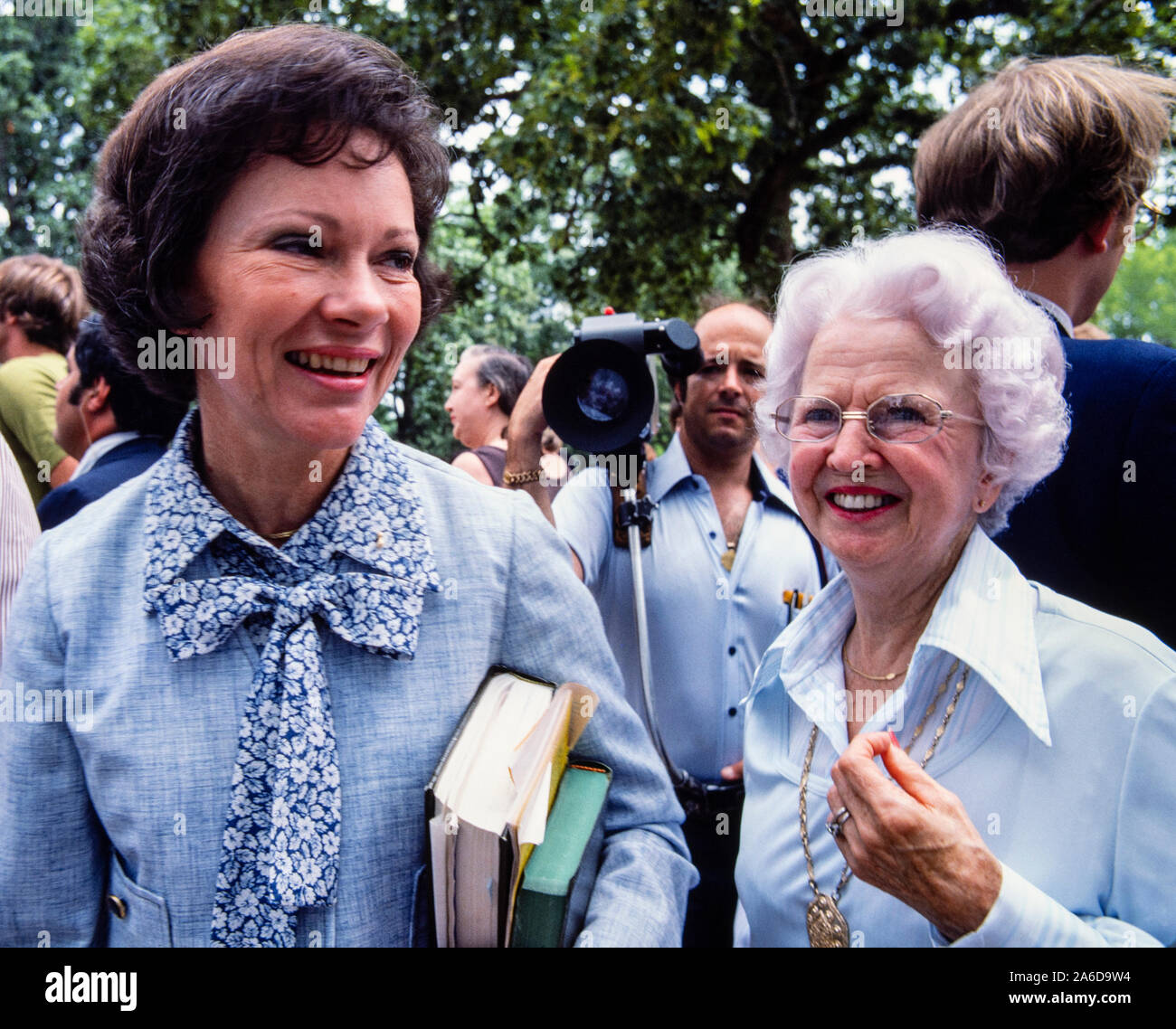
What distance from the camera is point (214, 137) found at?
126 cm

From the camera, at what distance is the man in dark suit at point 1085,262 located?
1.76m

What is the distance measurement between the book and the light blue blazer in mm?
77

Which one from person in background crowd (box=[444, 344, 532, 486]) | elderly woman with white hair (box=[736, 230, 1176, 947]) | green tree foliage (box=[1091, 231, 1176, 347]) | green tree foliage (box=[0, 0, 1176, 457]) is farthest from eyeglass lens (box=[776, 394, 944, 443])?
green tree foliage (box=[1091, 231, 1176, 347])

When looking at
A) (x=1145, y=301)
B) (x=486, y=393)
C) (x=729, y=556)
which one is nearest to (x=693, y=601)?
(x=729, y=556)

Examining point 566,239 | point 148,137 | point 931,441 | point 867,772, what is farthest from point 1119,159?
point 566,239

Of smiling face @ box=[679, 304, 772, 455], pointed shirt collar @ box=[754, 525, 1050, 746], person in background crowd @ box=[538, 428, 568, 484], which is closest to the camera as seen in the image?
pointed shirt collar @ box=[754, 525, 1050, 746]

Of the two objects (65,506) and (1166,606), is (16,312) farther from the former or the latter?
(1166,606)

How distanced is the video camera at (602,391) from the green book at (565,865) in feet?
3.48

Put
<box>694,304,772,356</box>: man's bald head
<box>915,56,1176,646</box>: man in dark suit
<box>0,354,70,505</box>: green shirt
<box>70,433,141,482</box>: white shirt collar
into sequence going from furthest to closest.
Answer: <box>0,354,70,505</box>: green shirt
<box>694,304,772,356</box>: man's bald head
<box>70,433,141,482</box>: white shirt collar
<box>915,56,1176,646</box>: man in dark suit

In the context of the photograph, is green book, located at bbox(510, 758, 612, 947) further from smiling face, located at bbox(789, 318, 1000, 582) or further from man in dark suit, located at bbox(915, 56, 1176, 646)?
man in dark suit, located at bbox(915, 56, 1176, 646)

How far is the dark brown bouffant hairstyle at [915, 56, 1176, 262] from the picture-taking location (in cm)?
190

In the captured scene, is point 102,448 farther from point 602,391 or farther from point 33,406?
point 602,391

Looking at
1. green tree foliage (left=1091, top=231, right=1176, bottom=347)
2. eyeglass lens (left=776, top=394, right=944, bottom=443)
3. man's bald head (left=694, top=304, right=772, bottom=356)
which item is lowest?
eyeglass lens (left=776, top=394, right=944, bottom=443)

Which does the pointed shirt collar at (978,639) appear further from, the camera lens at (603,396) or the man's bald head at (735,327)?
the man's bald head at (735,327)
